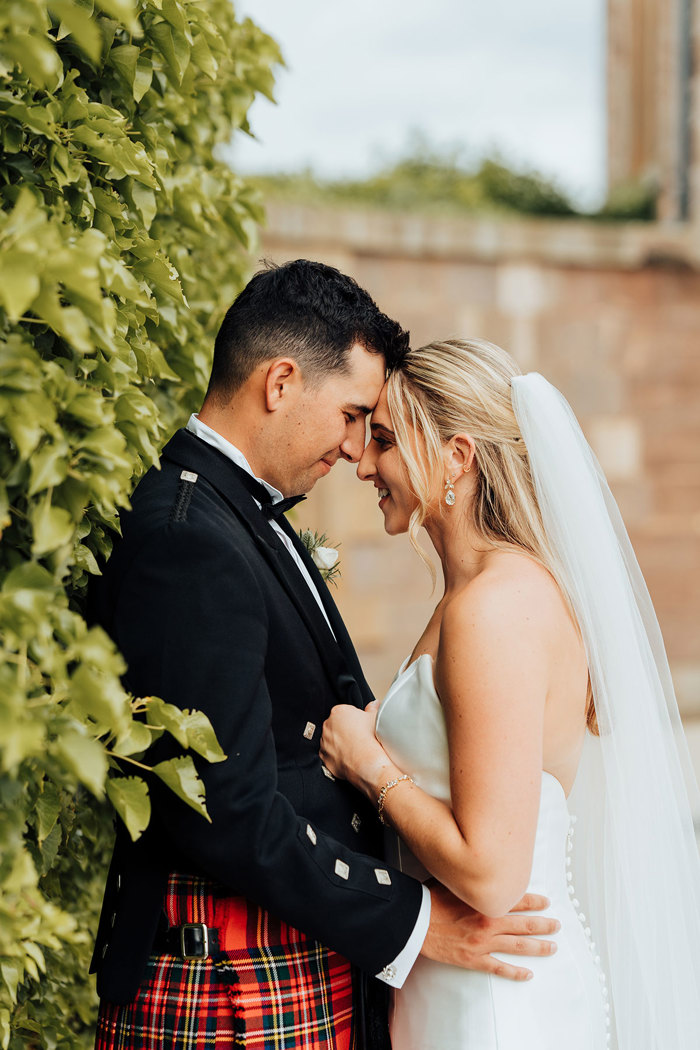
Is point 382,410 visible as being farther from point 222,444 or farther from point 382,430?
point 222,444

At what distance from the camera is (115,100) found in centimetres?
180

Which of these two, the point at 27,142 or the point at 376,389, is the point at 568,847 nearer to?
the point at 376,389

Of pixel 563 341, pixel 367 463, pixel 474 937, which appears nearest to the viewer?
pixel 474 937

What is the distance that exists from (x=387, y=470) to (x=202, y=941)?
100cm

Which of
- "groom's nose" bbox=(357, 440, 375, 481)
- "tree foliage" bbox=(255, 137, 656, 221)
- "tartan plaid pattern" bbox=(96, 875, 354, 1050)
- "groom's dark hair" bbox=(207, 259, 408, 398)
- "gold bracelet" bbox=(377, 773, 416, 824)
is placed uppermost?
"tree foliage" bbox=(255, 137, 656, 221)

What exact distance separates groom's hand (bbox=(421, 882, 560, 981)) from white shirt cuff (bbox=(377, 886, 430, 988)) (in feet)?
0.11

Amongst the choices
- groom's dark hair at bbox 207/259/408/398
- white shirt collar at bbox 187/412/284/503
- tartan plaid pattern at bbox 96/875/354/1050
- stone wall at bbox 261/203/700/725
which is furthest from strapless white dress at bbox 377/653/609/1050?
stone wall at bbox 261/203/700/725

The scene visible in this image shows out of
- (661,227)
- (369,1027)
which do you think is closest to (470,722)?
(369,1027)

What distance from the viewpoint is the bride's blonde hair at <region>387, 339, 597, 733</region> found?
7.21 ft

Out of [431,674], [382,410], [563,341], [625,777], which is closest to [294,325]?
[382,410]

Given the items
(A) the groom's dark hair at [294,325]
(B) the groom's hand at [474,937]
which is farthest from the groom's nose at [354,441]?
(B) the groom's hand at [474,937]

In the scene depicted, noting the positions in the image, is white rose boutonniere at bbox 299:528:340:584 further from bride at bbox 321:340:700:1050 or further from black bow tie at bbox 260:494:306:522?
black bow tie at bbox 260:494:306:522

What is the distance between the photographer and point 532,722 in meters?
1.86

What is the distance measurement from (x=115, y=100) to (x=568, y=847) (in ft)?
5.48
